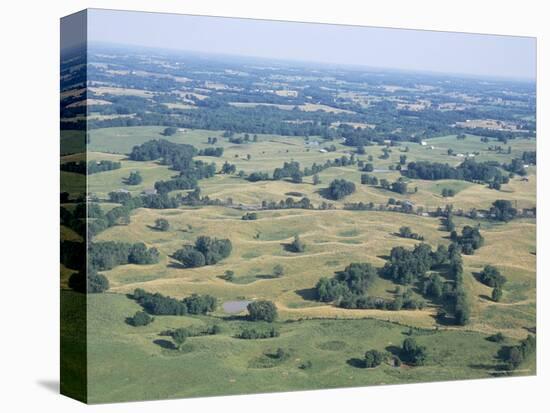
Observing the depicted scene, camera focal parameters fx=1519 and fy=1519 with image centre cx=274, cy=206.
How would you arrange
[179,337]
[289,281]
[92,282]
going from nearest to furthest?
[92,282]
[179,337]
[289,281]

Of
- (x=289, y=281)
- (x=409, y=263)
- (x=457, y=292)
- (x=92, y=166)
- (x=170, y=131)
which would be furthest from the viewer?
(x=457, y=292)

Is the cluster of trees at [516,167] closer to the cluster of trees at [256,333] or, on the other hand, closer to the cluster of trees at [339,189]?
the cluster of trees at [339,189]

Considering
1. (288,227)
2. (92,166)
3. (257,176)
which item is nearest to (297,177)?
(257,176)

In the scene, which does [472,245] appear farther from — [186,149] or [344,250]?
[186,149]

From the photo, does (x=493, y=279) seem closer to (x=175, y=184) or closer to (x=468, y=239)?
(x=468, y=239)

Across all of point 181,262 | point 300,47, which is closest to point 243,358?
point 181,262

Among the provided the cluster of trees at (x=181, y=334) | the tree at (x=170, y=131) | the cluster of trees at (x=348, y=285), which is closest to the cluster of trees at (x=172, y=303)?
the cluster of trees at (x=181, y=334)
